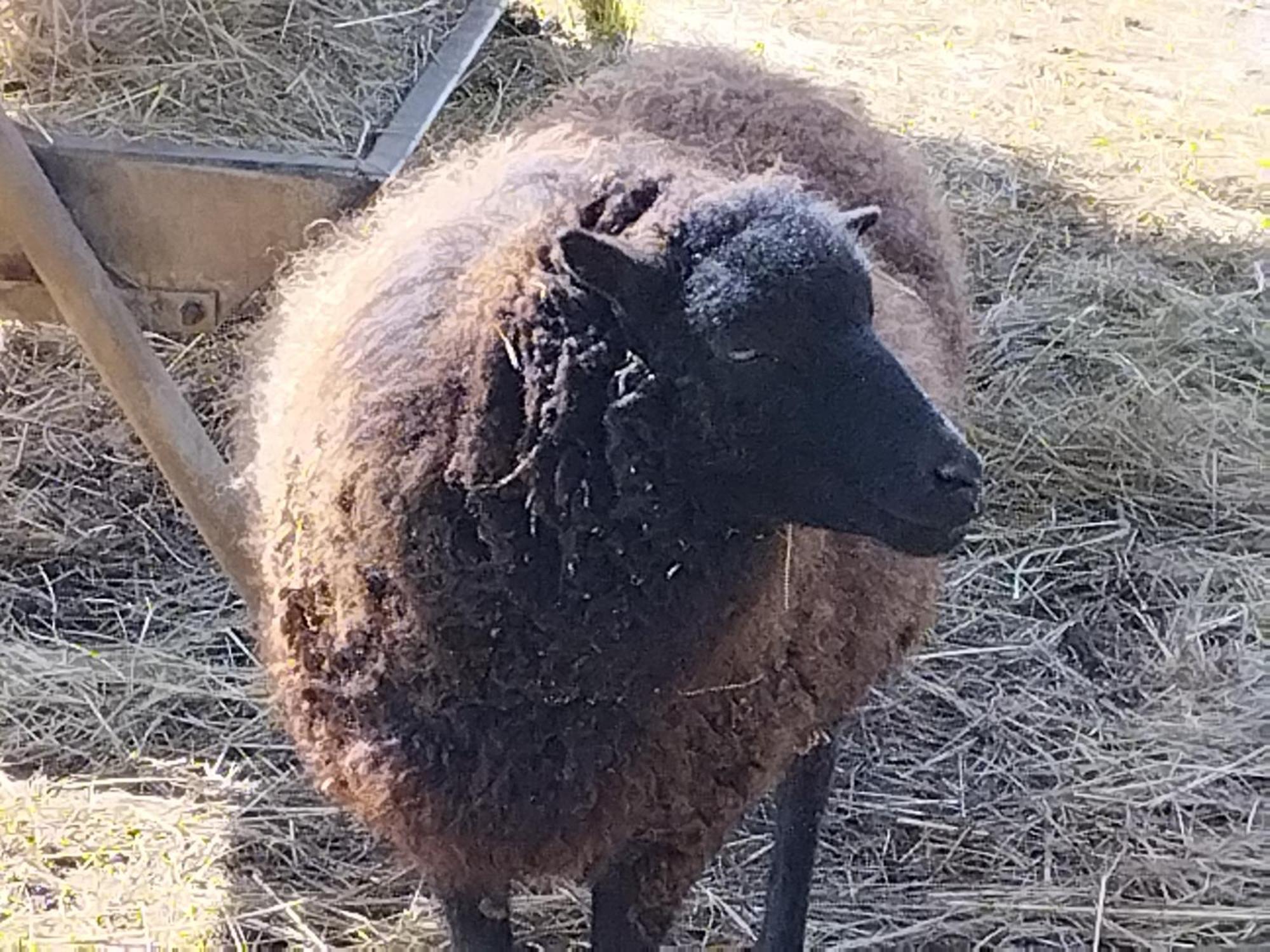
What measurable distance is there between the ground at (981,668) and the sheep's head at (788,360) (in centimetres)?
138

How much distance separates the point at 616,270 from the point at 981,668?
7.94 feet

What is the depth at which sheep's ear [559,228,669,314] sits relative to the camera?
2.08 metres

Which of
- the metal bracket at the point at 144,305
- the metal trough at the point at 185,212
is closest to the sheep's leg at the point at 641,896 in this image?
the metal trough at the point at 185,212

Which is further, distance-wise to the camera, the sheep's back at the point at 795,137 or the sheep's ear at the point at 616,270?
the sheep's back at the point at 795,137

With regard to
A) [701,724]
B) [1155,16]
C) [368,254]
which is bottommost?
[1155,16]

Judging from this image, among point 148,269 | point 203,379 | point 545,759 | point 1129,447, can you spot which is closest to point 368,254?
point 545,759

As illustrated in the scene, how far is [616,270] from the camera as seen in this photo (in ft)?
6.88

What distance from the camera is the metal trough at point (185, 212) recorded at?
3.97 m

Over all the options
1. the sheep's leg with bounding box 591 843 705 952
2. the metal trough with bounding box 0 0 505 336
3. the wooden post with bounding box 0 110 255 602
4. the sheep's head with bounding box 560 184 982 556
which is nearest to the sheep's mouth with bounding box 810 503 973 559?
the sheep's head with bounding box 560 184 982 556

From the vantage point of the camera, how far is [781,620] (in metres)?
2.51

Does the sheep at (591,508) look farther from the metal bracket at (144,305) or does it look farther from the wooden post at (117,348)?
the metal bracket at (144,305)

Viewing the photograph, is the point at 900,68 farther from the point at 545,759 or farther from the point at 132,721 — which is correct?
the point at 545,759

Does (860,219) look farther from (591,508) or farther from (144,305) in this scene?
(144,305)

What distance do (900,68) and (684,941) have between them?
5.00m
